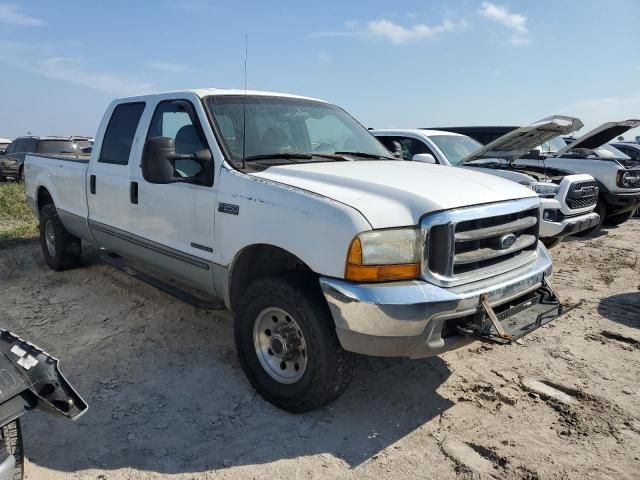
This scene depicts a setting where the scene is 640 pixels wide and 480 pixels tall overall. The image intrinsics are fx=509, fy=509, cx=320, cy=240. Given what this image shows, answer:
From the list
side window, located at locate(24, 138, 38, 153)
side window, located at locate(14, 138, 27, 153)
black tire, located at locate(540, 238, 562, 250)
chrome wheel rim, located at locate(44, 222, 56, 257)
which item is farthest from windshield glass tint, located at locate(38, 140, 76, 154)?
black tire, located at locate(540, 238, 562, 250)

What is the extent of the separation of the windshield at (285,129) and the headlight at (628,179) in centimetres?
586

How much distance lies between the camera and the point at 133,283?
573 centimetres

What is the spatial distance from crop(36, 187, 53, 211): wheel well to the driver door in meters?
2.61

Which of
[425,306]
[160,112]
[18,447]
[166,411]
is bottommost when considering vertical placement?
[166,411]

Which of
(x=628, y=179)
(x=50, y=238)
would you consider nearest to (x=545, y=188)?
(x=628, y=179)

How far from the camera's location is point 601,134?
344 inches

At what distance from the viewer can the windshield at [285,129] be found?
369cm

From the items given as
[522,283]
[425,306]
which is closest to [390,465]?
[425,306]

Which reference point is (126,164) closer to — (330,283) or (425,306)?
(330,283)

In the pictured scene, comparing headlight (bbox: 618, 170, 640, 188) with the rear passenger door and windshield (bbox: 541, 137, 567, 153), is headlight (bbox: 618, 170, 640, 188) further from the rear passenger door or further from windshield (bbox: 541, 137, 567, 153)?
the rear passenger door

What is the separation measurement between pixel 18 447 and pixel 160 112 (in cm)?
277

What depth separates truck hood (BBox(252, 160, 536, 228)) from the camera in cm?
274

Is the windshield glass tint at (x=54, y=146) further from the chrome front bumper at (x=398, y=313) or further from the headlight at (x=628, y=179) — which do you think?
the chrome front bumper at (x=398, y=313)

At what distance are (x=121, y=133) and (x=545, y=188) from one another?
17.4ft
